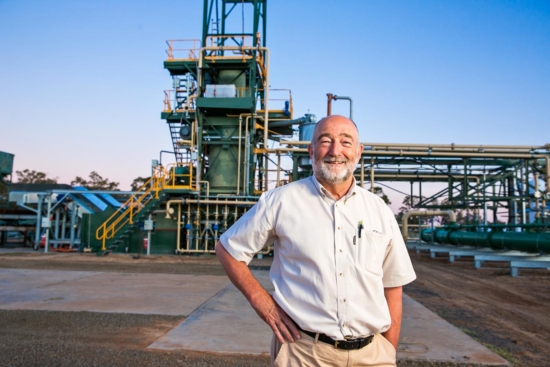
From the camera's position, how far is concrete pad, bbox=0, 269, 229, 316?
7.15 metres

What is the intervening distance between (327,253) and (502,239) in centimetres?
1564

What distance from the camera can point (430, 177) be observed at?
21359 mm

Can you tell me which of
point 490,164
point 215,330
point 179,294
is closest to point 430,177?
point 490,164

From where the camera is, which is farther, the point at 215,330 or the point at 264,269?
the point at 264,269

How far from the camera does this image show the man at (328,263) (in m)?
2.11

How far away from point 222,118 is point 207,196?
3.77 m

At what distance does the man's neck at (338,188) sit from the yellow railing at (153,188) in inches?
618

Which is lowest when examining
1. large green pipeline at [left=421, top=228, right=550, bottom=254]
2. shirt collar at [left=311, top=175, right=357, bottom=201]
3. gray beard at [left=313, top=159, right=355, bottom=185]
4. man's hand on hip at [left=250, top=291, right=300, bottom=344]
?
large green pipeline at [left=421, top=228, right=550, bottom=254]

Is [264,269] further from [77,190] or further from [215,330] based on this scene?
[77,190]

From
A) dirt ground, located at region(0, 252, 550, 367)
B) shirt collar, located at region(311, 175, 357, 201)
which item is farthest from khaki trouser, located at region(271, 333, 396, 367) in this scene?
dirt ground, located at region(0, 252, 550, 367)

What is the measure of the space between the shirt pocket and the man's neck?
0.83 ft

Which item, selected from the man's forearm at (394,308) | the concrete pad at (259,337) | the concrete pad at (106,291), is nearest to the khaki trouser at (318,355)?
the man's forearm at (394,308)

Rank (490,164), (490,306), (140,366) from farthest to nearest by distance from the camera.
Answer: (490,164)
(490,306)
(140,366)

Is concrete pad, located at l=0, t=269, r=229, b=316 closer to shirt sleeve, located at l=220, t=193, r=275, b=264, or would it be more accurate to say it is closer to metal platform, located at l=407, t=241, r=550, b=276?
shirt sleeve, located at l=220, t=193, r=275, b=264
